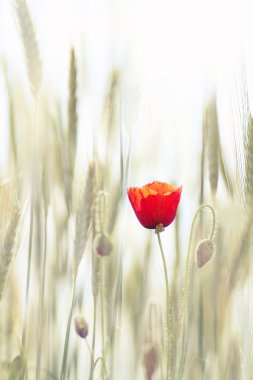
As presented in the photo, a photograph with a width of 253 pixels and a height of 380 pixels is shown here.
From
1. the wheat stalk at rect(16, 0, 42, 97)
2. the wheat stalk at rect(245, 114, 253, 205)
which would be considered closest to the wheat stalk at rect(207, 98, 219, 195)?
the wheat stalk at rect(245, 114, 253, 205)

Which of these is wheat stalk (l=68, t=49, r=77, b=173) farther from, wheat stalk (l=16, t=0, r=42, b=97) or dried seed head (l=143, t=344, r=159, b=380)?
dried seed head (l=143, t=344, r=159, b=380)

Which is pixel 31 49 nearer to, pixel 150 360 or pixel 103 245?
pixel 103 245

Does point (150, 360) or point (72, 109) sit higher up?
point (72, 109)

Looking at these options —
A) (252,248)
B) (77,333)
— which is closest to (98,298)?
(77,333)

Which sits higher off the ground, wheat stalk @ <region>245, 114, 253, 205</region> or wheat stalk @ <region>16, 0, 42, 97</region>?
wheat stalk @ <region>16, 0, 42, 97</region>

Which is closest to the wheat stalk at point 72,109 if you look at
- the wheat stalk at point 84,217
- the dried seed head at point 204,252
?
the wheat stalk at point 84,217

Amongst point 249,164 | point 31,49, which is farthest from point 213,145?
point 31,49

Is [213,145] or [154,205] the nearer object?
[154,205]
